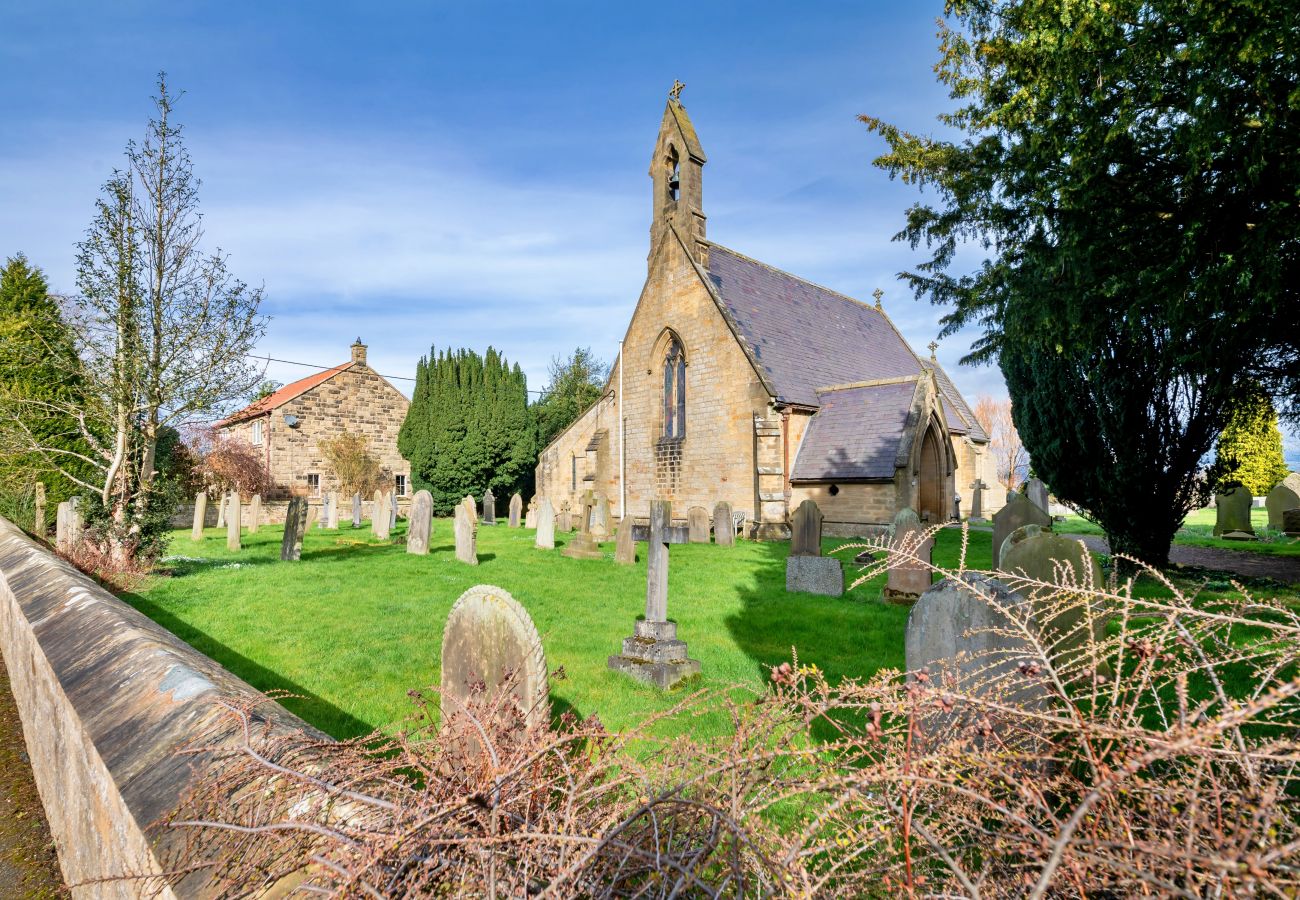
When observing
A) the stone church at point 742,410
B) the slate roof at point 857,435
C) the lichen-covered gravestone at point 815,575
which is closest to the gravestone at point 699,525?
the stone church at point 742,410

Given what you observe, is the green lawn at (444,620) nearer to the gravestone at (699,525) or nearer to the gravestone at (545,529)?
the gravestone at (545,529)

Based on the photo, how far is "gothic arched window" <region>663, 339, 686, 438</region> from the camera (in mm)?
21484

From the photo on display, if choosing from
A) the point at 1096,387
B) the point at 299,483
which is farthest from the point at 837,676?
the point at 299,483

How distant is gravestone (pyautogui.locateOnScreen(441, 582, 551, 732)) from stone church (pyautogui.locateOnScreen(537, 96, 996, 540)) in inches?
581

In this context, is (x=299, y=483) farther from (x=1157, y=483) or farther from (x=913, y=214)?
(x=1157, y=483)

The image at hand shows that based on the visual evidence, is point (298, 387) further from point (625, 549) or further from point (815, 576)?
point (815, 576)

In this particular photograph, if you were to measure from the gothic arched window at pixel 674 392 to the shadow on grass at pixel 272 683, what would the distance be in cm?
1514

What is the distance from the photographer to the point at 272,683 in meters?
5.89

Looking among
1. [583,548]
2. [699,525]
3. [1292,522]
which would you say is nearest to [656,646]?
[583,548]

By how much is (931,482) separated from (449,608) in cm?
1629

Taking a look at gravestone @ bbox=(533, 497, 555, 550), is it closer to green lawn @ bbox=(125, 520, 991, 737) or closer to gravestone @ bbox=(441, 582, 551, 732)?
green lawn @ bbox=(125, 520, 991, 737)

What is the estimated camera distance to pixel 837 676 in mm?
6086

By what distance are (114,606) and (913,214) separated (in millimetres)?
10672

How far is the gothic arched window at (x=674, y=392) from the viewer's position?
21.5m
